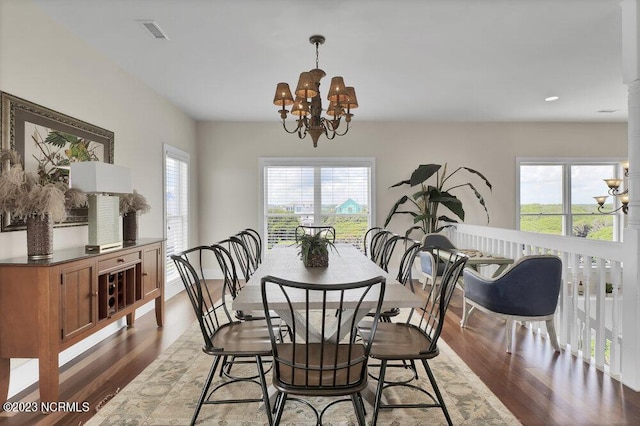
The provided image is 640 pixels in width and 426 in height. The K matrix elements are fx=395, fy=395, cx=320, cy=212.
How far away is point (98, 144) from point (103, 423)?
7.86 ft

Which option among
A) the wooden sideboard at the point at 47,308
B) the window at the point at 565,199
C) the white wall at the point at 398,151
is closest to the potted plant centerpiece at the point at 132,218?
the wooden sideboard at the point at 47,308

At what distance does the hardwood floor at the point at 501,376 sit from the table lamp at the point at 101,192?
2.94 ft

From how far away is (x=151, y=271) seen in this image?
3.73m

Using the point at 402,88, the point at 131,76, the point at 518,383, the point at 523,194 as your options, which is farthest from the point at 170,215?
the point at 523,194

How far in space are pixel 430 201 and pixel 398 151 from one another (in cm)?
110

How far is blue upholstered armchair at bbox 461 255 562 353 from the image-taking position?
2.99 metres

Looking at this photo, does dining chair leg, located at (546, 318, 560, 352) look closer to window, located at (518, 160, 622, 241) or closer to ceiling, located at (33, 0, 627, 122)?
ceiling, located at (33, 0, 627, 122)

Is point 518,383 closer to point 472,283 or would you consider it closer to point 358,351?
point 472,283

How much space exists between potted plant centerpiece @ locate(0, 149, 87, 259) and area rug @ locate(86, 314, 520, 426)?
41.2 inches

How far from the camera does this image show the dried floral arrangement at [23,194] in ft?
7.50

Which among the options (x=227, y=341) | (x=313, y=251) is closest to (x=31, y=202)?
(x=227, y=341)

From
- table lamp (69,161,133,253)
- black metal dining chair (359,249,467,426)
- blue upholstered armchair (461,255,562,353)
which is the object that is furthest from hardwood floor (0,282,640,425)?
table lamp (69,161,133,253)

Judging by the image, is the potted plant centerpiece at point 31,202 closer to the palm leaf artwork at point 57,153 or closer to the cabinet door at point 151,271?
the palm leaf artwork at point 57,153

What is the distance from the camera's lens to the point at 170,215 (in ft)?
17.5
